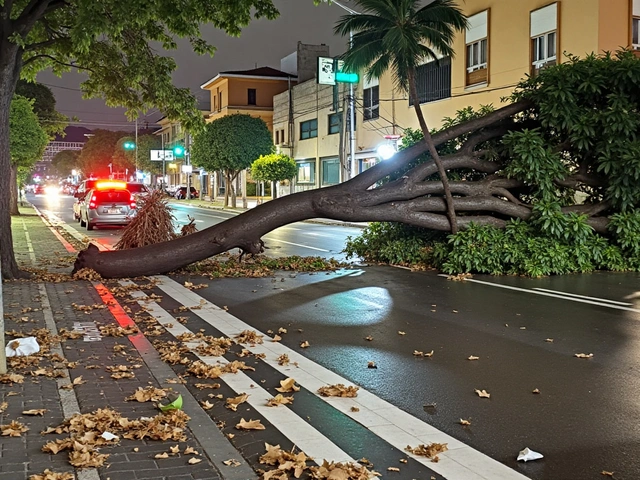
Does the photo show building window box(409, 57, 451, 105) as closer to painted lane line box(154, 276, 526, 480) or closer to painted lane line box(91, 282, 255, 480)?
painted lane line box(154, 276, 526, 480)

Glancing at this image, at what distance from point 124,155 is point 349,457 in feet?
350

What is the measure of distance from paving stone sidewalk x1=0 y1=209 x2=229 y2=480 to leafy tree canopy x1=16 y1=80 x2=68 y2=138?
36.3 meters

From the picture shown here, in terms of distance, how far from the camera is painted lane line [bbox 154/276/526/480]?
4660 millimetres

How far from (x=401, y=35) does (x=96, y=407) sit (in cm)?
1210

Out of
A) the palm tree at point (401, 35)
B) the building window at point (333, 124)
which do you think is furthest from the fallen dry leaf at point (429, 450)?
the building window at point (333, 124)

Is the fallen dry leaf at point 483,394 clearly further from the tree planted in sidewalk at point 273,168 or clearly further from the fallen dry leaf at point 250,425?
the tree planted in sidewalk at point 273,168

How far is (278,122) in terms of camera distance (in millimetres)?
60188

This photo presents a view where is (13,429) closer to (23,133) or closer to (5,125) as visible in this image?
(5,125)

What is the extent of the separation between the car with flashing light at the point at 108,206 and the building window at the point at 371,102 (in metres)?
16.8

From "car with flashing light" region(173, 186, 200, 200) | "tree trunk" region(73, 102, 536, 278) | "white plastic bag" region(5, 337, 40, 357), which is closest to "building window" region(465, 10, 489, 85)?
"tree trunk" region(73, 102, 536, 278)

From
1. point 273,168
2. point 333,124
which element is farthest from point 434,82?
point 273,168

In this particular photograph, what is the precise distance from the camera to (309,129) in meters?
53.1

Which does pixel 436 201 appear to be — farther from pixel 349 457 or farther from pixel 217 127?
pixel 217 127

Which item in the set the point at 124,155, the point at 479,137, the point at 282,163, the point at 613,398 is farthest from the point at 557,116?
the point at 124,155
